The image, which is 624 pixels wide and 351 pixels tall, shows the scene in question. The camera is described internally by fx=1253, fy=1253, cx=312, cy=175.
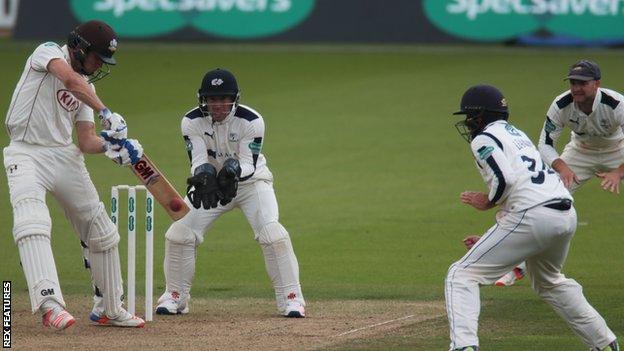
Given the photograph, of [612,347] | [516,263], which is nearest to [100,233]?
[516,263]

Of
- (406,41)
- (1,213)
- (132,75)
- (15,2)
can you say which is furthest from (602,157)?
(15,2)

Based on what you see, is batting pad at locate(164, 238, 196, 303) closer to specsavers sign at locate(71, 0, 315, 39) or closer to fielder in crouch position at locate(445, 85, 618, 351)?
fielder in crouch position at locate(445, 85, 618, 351)

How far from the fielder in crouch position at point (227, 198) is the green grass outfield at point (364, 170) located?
0.90 metres

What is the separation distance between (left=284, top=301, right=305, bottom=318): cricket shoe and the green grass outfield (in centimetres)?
91

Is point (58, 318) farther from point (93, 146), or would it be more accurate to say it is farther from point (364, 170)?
point (364, 170)

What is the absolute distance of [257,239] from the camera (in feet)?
30.9

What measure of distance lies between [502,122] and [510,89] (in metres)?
12.7

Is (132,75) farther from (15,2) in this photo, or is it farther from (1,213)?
(1,213)

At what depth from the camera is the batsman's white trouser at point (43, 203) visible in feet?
26.3

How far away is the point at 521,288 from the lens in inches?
416

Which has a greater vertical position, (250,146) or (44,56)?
(44,56)

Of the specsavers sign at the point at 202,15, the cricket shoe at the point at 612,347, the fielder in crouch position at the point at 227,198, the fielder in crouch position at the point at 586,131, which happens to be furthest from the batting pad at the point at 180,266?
the specsavers sign at the point at 202,15

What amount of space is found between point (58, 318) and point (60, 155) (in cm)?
115

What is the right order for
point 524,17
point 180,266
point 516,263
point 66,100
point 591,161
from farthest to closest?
1. point 524,17
2. point 591,161
3. point 180,266
4. point 66,100
5. point 516,263
